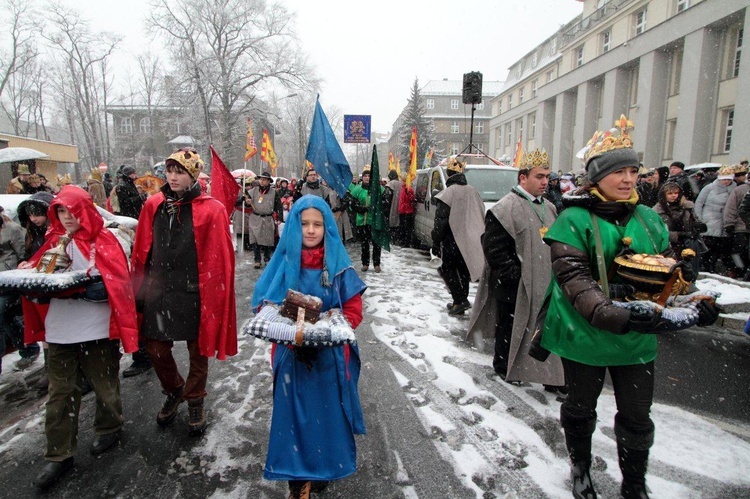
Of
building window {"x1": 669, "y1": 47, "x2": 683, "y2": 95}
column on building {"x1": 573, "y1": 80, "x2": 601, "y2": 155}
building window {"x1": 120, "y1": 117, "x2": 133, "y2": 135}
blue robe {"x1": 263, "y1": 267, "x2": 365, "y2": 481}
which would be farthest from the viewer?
building window {"x1": 120, "y1": 117, "x2": 133, "y2": 135}

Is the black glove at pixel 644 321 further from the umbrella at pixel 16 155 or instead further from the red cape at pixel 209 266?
the umbrella at pixel 16 155

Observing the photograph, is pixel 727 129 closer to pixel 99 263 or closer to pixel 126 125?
pixel 99 263

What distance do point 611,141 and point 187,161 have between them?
9.32 feet

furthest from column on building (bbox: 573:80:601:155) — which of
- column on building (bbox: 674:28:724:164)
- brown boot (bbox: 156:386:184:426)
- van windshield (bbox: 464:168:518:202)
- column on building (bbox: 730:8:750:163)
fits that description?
brown boot (bbox: 156:386:184:426)

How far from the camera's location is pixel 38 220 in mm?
3537

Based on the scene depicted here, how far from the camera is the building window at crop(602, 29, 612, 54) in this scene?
29.1 m

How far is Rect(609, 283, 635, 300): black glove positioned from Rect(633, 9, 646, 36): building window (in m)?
30.9

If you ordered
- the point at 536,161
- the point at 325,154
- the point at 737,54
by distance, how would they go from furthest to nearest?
1. the point at 737,54
2. the point at 325,154
3. the point at 536,161

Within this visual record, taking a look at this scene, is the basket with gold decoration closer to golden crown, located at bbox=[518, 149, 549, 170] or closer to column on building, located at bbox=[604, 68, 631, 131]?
golden crown, located at bbox=[518, 149, 549, 170]

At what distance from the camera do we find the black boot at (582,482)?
2463 millimetres

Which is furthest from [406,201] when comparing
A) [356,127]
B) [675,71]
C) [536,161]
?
[675,71]

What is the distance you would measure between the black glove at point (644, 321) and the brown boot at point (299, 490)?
191cm

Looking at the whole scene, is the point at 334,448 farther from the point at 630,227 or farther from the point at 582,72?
the point at 582,72

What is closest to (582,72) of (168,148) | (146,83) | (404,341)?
(404,341)
